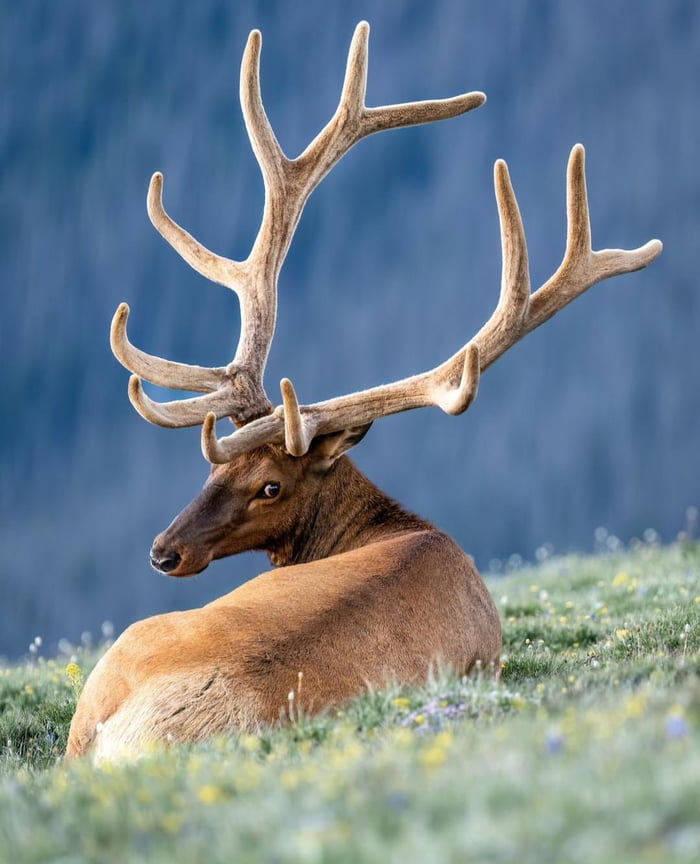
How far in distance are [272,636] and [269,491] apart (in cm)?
202

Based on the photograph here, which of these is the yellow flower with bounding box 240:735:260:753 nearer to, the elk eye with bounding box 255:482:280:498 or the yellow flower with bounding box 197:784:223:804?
the yellow flower with bounding box 197:784:223:804

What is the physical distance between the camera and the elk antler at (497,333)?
6.63 metres

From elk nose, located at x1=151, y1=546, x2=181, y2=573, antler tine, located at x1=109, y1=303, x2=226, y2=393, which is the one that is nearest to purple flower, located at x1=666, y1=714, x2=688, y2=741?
elk nose, located at x1=151, y1=546, x2=181, y2=573

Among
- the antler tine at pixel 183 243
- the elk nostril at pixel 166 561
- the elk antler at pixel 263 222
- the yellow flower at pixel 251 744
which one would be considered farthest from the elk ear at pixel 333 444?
the yellow flower at pixel 251 744

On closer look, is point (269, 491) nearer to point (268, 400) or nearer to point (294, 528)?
point (294, 528)

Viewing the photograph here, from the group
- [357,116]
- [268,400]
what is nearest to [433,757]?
[268,400]

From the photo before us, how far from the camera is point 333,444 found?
23.6 ft

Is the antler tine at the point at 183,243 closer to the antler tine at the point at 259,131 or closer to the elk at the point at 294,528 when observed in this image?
the elk at the point at 294,528

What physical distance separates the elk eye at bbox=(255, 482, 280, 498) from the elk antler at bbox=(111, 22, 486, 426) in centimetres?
60

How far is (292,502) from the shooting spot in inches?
278

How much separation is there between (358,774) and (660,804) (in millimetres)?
786

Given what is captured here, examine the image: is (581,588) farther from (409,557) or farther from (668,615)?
(409,557)

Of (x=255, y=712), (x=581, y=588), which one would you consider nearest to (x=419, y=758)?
(x=255, y=712)

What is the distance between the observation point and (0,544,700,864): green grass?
2.31 meters
